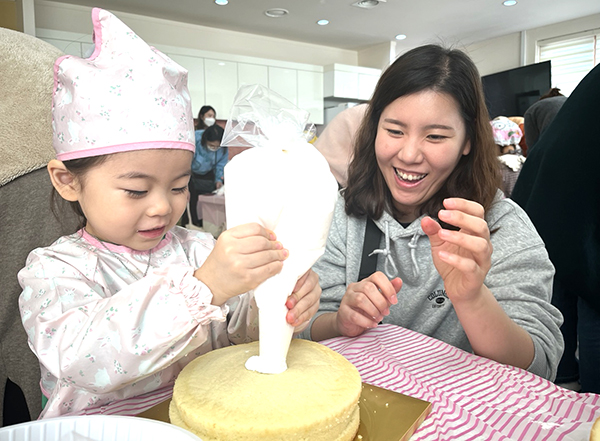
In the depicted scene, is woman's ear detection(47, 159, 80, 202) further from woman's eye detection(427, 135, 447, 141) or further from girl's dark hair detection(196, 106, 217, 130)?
girl's dark hair detection(196, 106, 217, 130)

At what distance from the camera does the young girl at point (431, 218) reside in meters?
0.99

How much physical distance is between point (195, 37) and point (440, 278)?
6767 millimetres

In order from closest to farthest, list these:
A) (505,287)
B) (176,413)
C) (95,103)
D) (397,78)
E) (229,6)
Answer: (176,413) < (95,103) < (505,287) < (397,78) < (229,6)

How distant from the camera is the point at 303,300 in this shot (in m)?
0.71

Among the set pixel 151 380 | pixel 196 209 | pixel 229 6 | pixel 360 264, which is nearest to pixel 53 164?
pixel 151 380

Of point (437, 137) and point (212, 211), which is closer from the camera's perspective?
point (437, 137)

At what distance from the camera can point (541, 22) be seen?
725 centimetres

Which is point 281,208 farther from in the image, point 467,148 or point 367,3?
point 367,3

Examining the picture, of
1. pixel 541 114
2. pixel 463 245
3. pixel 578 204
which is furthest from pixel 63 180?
pixel 541 114

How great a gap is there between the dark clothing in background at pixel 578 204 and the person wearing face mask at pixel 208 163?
408 centimetres

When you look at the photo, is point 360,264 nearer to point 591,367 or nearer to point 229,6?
point 591,367

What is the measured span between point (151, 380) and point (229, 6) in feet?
20.2

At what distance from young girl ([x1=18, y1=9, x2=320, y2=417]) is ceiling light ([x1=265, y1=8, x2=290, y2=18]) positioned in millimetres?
6033

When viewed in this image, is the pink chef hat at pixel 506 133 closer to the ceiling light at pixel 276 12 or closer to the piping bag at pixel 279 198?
the ceiling light at pixel 276 12
